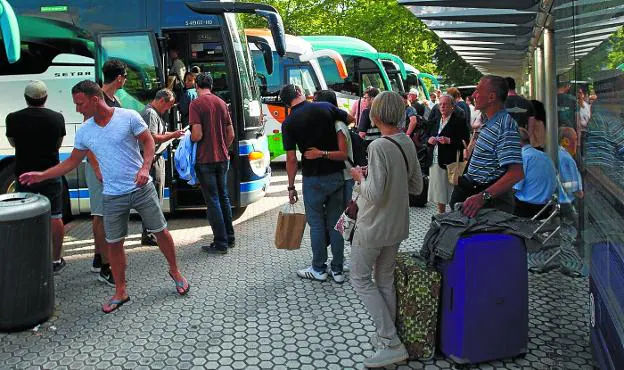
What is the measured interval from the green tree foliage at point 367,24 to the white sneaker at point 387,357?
24334 millimetres

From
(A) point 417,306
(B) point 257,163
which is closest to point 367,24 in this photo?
(B) point 257,163

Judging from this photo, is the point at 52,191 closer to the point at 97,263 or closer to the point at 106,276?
the point at 97,263

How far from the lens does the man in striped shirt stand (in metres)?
3.73

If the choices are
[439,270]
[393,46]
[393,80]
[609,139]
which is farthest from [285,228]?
[393,46]

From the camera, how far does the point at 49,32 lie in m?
7.68

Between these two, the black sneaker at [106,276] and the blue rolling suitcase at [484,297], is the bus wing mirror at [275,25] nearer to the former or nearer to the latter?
the black sneaker at [106,276]

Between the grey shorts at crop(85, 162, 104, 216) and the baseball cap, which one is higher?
the baseball cap

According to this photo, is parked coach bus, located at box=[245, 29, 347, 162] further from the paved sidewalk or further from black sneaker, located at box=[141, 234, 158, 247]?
the paved sidewalk

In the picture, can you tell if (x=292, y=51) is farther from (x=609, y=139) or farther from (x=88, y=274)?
(x=609, y=139)

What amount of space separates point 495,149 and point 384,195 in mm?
900

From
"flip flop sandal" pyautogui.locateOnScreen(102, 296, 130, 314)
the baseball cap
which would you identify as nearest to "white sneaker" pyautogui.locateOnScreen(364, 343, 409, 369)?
"flip flop sandal" pyautogui.locateOnScreen(102, 296, 130, 314)

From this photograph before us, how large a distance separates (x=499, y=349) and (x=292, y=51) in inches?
436

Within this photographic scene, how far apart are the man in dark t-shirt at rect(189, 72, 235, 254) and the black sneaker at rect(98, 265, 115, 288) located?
4.22ft

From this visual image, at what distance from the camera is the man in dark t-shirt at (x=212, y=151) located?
6.31 metres
